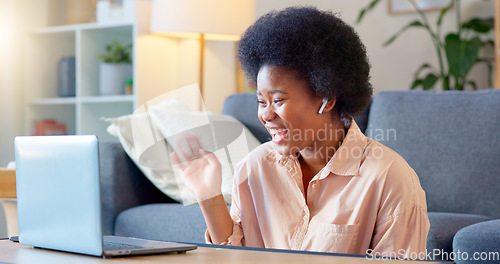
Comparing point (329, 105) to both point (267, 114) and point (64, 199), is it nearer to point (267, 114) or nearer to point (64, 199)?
point (267, 114)

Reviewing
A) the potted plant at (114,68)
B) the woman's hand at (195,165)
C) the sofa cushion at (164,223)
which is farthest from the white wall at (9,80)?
the woman's hand at (195,165)

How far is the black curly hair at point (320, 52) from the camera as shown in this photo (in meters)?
1.17

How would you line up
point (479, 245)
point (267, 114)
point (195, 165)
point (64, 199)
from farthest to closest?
point (479, 245) < point (267, 114) < point (195, 165) < point (64, 199)

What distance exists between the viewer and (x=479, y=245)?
4.32 ft

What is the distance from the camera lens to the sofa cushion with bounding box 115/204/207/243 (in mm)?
2014

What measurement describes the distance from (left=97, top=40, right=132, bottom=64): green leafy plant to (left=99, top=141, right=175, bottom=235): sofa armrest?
1.20 metres

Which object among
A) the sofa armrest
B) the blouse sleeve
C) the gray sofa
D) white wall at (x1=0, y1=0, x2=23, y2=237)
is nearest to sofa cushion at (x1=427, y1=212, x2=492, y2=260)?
the gray sofa

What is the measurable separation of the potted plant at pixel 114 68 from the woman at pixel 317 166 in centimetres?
217

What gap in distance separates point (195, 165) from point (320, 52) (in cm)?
34

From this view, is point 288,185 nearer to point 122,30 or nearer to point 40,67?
point 122,30

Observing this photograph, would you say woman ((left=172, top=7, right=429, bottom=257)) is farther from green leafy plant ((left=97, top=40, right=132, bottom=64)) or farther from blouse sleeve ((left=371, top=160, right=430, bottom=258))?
green leafy plant ((left=97, top=40, right=132, bottom=64))

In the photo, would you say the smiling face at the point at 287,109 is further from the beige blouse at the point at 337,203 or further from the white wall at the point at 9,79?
the white wall at the point at 9,79

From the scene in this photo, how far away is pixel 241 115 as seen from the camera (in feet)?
7.95

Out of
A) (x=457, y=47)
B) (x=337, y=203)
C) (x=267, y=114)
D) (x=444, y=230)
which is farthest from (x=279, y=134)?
(x=457, y=47)
